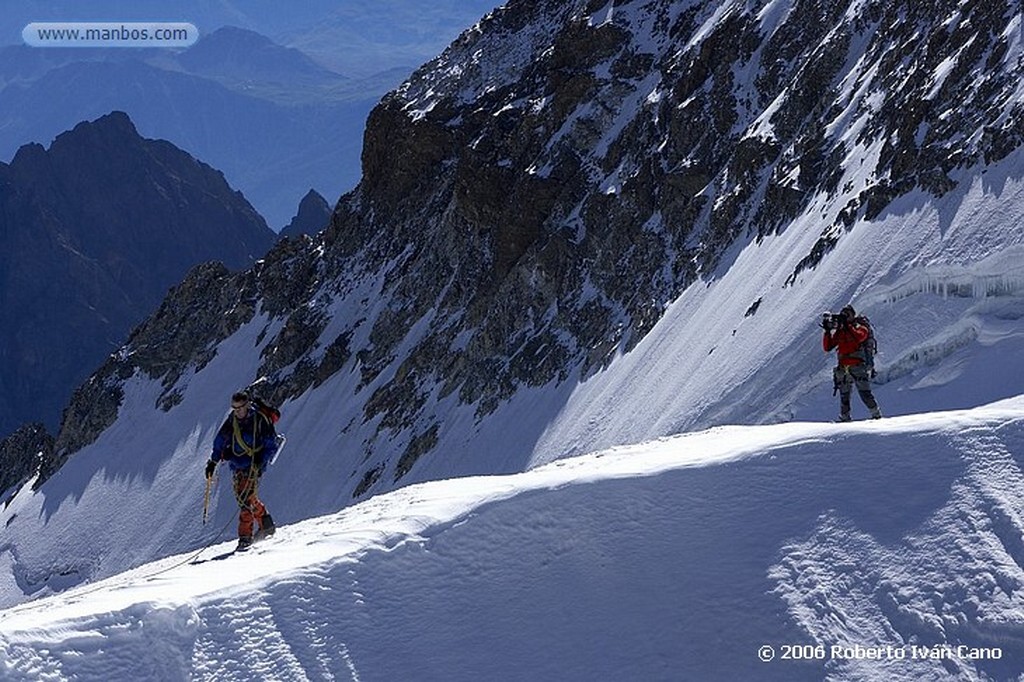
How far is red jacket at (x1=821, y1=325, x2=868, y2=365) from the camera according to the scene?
54.9ft

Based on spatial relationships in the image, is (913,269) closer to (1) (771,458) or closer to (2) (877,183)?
(2) (877,183)

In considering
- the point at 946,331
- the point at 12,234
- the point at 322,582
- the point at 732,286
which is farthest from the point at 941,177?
the point at 12,234

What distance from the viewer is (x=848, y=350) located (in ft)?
55.1

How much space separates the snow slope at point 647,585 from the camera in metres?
8.58

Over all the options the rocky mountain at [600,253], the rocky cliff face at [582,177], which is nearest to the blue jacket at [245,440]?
the rocky mountain at [600,253]

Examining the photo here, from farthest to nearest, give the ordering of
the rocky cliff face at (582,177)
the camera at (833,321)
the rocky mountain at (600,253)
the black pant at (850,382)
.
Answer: the rocky cliff face at (582,177) → the rocky mountain at (600,253) → the camera at (833,321) → the black pant at (850,382)

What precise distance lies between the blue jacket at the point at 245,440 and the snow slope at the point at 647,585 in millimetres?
3443

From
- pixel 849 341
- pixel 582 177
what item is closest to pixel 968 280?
pixel 849 341

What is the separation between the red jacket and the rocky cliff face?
10705 millimetres

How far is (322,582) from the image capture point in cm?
953

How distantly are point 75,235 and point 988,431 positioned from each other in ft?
675

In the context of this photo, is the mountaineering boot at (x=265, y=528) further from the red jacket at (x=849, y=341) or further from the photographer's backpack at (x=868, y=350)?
the photographer's backpack at (x=868, y=350)

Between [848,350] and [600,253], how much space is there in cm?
3178

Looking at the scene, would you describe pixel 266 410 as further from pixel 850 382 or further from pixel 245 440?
pixel 850 382
